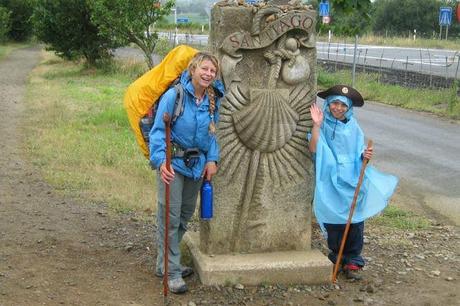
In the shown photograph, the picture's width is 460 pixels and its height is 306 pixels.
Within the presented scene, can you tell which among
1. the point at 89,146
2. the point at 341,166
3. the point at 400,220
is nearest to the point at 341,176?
the point at 341,166

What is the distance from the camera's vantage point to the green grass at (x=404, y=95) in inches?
597

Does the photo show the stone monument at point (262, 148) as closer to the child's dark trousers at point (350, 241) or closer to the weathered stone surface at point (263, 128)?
the weathered stone surface at point (263, 128)

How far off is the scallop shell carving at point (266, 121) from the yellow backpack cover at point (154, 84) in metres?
0.59

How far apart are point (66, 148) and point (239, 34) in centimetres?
521

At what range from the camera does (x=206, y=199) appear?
14.5ft

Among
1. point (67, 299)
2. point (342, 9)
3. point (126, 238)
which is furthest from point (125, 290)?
point (342, 9)

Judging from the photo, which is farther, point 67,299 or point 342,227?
point 342,227

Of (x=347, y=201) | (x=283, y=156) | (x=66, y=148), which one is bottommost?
(x=66, y=148)

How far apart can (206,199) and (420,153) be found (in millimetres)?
7255

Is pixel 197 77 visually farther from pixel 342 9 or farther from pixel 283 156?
pixel 342 9

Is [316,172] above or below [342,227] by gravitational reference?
above

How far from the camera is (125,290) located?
4.54 m

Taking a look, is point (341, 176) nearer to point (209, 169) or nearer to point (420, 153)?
point (209, 169)

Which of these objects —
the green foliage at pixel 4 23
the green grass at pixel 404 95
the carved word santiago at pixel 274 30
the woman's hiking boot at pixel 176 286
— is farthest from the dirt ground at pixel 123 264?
the green foliage at pixel 4 23
